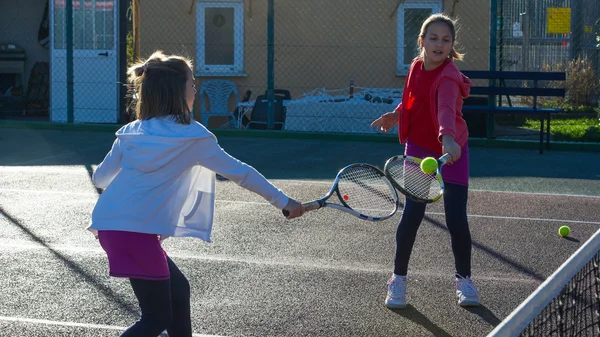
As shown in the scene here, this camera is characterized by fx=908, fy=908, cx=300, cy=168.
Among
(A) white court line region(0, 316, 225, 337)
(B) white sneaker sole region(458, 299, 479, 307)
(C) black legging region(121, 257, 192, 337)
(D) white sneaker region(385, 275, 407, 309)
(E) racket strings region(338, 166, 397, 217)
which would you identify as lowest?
(A) white court line region(0, 316, 225, 337)

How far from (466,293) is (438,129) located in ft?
3.18

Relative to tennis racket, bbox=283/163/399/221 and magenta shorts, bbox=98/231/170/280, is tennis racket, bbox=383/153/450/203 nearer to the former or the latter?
tennis racket, bbox=283/163/399/221

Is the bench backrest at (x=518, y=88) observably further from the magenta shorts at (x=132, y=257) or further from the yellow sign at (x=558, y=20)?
the magenta shorts at (x=132, y=257)

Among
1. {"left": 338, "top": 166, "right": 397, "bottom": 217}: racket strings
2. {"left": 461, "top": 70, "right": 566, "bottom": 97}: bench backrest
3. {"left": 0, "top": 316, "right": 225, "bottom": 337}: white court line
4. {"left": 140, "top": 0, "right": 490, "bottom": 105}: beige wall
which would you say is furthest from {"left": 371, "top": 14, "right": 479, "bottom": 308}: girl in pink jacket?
{"left": 140, "top": 0, "right": 490, "bottom": 105}: beige wall

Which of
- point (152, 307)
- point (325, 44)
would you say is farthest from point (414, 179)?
Result: point (325, 44)

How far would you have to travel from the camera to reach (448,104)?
4809 mm

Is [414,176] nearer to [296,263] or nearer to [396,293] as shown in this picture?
[396,293]

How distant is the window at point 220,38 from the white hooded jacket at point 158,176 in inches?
530

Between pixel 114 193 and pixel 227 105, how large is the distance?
44.1 ft

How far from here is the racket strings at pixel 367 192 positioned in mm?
4504

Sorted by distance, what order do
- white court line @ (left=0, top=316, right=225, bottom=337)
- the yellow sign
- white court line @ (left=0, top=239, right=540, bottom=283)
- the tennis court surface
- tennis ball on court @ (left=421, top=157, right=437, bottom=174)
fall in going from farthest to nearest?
the yellow sign → white court line @ (left=0, top=239, right=540, bottom=283) → the tennis court surface → white court line @ (left=0, top=316, right=225, bottom=337) → tennis ball on court @ (left=421, top=157, right=437, bottom=174)

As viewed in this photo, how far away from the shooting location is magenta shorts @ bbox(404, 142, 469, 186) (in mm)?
5020

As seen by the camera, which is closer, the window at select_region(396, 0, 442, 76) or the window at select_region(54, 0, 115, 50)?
the window at select_region(396, 0, 442, 76)

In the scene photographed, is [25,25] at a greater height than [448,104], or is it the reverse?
[25,25]
